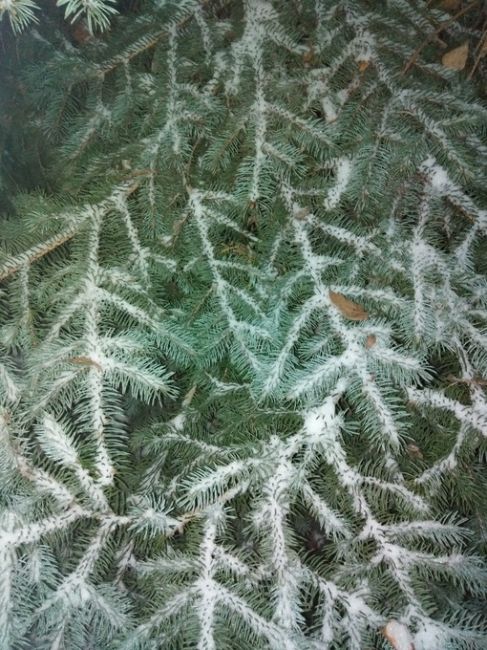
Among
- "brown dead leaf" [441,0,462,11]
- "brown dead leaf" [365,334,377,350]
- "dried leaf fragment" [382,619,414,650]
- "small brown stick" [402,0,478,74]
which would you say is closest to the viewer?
"dried leaf fragment" [382,619,414,650]

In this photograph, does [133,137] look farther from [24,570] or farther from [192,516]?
[24,570]

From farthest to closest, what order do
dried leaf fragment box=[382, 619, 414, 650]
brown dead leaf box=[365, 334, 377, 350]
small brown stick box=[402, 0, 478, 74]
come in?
small brown stick box=[402, 0, 478, 74] → brown dead leaf box=[365, 334, 377, 350] → dried leaf fragment box=[382, 619, 414, 650]

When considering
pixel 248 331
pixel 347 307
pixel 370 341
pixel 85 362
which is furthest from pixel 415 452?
pixel 85 362

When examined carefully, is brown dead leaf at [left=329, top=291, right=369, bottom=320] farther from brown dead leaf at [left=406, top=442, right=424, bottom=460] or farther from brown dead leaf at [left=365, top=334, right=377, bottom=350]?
brown dead leaf at [left=406, top=442, right=424, bottom=460]

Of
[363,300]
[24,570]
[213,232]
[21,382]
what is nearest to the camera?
[24,570]

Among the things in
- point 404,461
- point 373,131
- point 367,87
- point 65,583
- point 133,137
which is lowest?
point 65,583

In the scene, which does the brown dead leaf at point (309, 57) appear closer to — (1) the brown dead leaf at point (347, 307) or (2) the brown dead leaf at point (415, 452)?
(1) the brown dead leaf at point (347, 307)

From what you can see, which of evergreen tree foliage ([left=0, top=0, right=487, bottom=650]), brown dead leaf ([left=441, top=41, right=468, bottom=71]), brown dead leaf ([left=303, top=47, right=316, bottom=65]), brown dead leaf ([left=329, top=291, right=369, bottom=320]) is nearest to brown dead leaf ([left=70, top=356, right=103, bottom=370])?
evergreen tree foliage ([left=0, top=0, right=487, bottom=650])

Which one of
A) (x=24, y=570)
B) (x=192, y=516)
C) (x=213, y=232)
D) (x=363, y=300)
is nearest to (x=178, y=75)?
(x=213, y=232)

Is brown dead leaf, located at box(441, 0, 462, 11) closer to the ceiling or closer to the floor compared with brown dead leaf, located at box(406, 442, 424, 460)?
closer to the ceiling

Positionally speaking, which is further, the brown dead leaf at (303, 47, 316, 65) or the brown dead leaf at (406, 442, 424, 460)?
the brown dead leaf at (303, 47, 316, 65)
